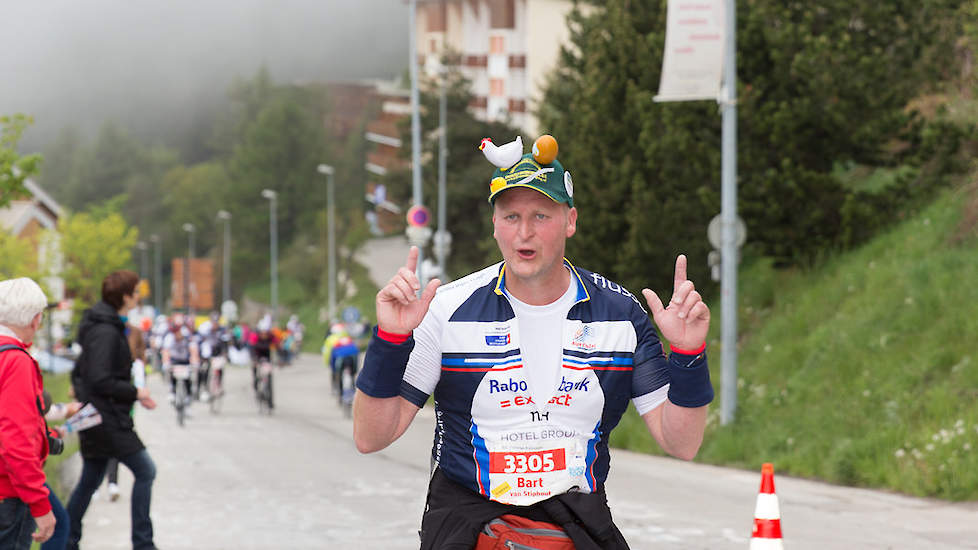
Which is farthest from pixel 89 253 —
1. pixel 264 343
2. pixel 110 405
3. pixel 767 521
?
pixel 767 521

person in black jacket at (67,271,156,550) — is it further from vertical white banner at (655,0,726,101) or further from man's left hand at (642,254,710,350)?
vertical white banner at (655,0,726,101)

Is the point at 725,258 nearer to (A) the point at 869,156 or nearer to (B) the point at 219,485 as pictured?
(A) the point at 869,156

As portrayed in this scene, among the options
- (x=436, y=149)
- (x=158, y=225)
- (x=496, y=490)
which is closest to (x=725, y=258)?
(x=496, y=490)

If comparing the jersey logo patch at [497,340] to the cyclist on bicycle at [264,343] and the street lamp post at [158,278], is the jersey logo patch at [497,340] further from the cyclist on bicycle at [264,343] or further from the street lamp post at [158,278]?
the street lamp post at [158,278]

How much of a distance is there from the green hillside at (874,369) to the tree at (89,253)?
88082mm

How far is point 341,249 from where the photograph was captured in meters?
91.9

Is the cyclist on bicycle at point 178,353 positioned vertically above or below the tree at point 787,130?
below

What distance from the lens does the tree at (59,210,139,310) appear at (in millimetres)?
104438

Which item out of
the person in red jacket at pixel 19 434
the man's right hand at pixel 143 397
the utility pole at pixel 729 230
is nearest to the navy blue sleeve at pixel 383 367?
the person in red jacket at pixel 19 434

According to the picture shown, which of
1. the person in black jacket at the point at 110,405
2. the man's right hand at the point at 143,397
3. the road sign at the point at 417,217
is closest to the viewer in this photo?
the person in black jacket at the point at 110,405

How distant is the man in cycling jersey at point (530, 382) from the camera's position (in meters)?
3.79

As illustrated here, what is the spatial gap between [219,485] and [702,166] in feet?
33.0

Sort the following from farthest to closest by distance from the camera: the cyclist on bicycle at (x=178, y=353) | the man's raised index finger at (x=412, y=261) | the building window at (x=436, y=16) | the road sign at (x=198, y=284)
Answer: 1. the road sign at (x=198, y=284)
2. the building window at (x=436, y=16)
3. the cyclist on bicycle at (x=178, y=353)
4. the man's raised index finger at (x=412, y=261)

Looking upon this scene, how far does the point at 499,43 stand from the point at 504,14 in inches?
71.7
